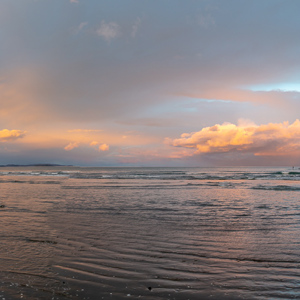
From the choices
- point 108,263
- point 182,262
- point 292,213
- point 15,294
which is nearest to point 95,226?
point 108,263

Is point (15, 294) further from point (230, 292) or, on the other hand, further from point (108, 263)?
point (230, 292)

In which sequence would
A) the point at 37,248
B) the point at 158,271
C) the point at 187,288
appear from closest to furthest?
1. the point at 187,288
2. the point at 158,271
3. the point at 37,248

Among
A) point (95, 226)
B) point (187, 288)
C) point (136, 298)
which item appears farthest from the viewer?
point (95, 226)

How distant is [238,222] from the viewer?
1395cm

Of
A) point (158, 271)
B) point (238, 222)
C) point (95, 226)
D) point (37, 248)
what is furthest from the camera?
point (238, 222)

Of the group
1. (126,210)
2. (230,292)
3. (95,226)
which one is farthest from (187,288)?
(126,210)

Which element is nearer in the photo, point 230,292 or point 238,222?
point 230,292

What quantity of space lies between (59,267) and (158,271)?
2.71 m

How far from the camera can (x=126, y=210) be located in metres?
17.5

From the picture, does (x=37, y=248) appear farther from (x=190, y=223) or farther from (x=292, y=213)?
(x=292, y=213)

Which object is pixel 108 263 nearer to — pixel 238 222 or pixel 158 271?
pixel 158 271

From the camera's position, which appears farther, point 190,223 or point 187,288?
point 190,223

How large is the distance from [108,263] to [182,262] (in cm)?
212

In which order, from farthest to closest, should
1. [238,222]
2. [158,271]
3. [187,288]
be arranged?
[238,222]
[158,271]
[187,288]
